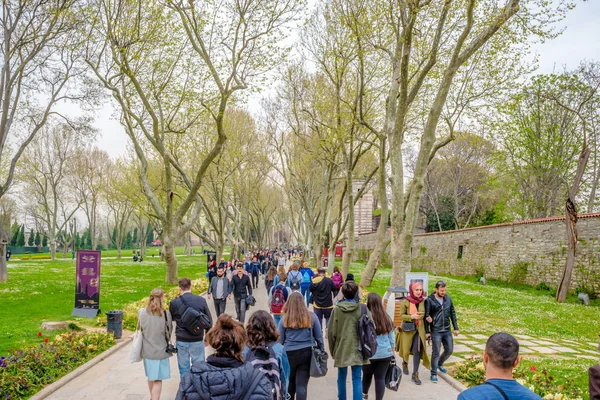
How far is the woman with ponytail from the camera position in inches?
121

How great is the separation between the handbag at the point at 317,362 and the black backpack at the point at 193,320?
1.56 meters

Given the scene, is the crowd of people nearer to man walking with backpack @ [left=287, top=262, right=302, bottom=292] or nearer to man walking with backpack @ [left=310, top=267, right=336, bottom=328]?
man walking with backpack @ [left=310, top=267, right=336, bottom=328]

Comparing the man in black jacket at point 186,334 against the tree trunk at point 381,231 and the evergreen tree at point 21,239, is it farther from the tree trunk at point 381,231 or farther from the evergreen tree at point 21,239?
the evergreen tree at point 21,239

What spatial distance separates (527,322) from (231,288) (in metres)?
8.48

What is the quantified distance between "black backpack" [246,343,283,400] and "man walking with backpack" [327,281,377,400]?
1.67 metres

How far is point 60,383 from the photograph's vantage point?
7.07 meters

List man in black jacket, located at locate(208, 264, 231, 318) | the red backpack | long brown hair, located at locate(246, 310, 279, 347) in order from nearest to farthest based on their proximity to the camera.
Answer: long brown hair, located at locate(246, 310, 279, 347), the red backpack, man in black jacket, located at locate(208, 264, 231, 318)

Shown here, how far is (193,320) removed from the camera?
19.9ft

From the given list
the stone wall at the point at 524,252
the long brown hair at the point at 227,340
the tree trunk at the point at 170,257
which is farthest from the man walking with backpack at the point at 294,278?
the stone wall at the point at 524,252

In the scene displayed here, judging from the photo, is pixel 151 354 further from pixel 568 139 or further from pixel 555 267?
pixel 568 139

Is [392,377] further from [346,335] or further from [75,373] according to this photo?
[75,373]

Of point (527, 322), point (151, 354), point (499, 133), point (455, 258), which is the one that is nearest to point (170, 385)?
point (151, 354)

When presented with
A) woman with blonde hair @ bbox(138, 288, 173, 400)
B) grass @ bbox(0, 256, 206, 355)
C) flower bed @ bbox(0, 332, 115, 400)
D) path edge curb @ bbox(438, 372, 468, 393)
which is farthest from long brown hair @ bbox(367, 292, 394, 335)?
grass @ bbox(0, 256, 206, 355)

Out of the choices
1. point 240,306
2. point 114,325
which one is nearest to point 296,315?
point 240,306
